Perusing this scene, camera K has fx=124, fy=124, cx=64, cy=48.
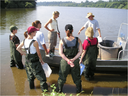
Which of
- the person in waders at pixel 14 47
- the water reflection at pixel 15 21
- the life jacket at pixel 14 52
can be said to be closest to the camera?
the person in waders at pixel 14 47

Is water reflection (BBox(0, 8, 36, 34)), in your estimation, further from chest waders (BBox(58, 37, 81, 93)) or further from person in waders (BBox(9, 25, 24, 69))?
chest waders (BBox(58, 37, 81, 93))

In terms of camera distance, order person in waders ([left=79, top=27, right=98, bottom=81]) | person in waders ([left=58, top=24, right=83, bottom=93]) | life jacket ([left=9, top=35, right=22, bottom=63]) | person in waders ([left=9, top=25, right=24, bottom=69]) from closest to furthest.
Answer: person in waders ([left=58, top=24, right=83, bottom=93]) → person in waders ([left=79, top=27, right=98, bottom=81]) → person in waders ([left=9, top=25, right=24, bottom=69]) → life jacket ([left=9, top=35, right=22, bottom=63])

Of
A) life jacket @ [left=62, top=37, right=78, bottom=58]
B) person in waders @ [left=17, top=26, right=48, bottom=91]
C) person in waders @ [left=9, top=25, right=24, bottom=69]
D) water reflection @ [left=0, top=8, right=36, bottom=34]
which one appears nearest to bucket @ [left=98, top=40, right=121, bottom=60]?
life jacket @ [left=62, top=37, right=78, bottom=58]

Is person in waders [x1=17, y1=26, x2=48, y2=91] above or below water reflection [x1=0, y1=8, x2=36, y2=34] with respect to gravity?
below

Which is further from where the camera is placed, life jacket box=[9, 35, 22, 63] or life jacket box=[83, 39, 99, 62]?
life jacket box=[9, 35, 22, 63]

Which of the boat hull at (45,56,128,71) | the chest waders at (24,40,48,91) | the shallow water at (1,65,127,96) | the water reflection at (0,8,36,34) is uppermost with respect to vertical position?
the water reflection at (0,8,36,34)

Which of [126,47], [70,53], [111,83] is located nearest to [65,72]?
[70,53]

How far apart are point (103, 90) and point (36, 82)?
7.87 feet

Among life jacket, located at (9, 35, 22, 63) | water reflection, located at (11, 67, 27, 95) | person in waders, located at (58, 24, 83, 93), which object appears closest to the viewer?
person in waders, located at (58, 24, 83, 93)

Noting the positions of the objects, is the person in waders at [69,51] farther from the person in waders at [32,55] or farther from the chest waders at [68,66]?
the person in waders at [32,55]

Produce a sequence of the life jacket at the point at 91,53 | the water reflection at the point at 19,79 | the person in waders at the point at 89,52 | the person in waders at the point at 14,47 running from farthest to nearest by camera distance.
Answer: the person in waders at the point at 14,47 → the water reflection at the point at 19,79 → the life jacket at the point at 91,53 → the person in waders at the point at 89,52

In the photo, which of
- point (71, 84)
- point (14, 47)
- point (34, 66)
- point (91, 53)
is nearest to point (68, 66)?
point (34, 66)

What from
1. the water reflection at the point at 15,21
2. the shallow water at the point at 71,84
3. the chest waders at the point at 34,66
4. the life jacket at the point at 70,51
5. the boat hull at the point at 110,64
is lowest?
the shallow water at the point at 71,84

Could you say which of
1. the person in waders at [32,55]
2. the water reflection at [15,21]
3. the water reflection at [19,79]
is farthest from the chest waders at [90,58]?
the water reflection at [15,21]
